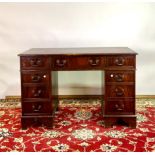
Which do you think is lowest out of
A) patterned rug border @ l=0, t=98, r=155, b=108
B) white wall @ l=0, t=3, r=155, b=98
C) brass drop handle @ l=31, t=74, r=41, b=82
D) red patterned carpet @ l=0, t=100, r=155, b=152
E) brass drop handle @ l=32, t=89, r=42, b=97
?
red patterned carpet @ l=0, t=100, r=155, b=152

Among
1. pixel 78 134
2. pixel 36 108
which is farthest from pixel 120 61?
pixel 36 108

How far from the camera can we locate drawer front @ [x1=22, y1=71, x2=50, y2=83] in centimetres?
261

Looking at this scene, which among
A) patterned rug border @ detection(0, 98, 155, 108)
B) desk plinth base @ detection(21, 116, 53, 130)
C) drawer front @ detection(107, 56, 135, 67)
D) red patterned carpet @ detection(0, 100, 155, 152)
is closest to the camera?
red patterned carpet @ detection(0, 100, 155, 152)

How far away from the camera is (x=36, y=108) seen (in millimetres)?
2666

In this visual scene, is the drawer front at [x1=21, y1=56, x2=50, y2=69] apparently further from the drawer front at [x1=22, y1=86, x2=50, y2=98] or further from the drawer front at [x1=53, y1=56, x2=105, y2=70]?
the drawer front at [x1=22, y1=86, x2=50, y2=98]

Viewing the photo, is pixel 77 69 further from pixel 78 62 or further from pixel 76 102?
pixel 76 102

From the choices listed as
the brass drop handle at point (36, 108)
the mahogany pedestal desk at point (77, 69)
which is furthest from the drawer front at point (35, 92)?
the brass drop handle at point (36, 108)

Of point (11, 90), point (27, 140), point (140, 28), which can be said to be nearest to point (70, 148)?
point (27, 140)

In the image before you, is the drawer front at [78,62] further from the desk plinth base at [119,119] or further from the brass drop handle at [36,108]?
the desk plinth base at [119,119]

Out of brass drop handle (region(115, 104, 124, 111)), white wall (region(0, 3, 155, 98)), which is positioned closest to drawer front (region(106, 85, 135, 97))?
brass drop handle (region(115, 104, 124, 111))

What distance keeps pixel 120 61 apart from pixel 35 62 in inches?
33.2

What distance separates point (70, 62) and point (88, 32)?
1115 mm

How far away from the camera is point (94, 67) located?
2.60 meters

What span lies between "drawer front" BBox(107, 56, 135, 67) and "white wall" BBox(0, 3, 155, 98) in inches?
41.8
